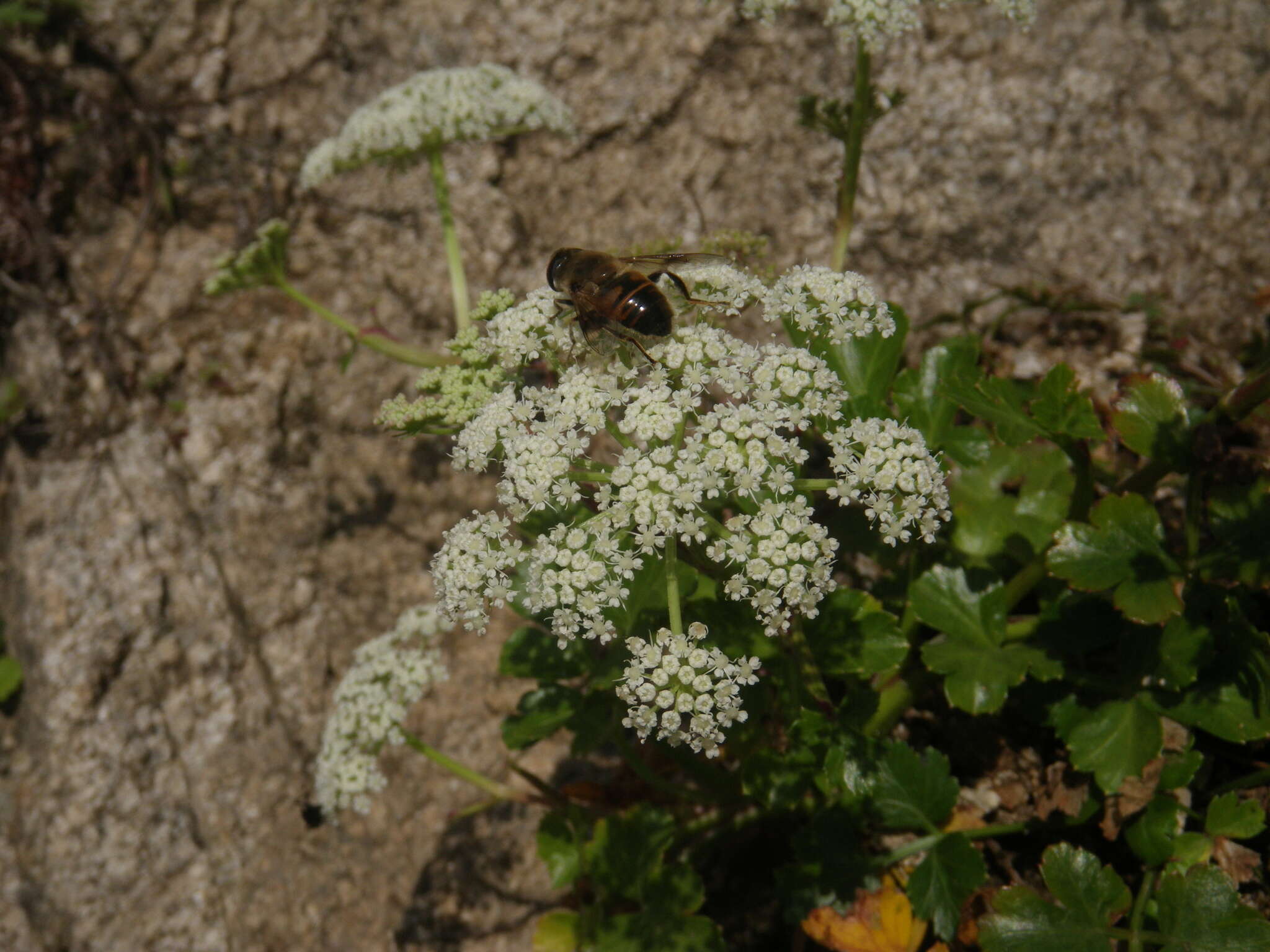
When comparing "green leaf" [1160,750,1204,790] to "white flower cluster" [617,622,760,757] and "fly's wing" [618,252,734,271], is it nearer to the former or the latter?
"white flower cluster" [617,622,760,757]

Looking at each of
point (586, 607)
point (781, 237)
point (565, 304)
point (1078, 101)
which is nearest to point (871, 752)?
point (586, 607)

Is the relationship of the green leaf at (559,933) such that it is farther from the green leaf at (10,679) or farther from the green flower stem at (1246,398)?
the green leaf at (10,679)

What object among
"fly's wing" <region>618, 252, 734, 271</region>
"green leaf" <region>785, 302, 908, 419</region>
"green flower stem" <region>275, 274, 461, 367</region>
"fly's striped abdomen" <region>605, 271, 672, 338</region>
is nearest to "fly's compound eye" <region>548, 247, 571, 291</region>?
"fly's wing" <region>618, 252, 734, 271</region>

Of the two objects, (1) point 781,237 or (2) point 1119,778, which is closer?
(2) point 1119,778

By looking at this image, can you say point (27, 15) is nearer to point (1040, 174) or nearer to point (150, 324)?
point (150, 324)

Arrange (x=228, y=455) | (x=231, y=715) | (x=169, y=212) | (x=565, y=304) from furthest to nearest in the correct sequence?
1. (x=169, y=212)
2. (x=228, y=455)
3. (x=231, y=715)
4. (x=565, y=304)

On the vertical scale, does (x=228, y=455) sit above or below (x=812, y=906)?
above

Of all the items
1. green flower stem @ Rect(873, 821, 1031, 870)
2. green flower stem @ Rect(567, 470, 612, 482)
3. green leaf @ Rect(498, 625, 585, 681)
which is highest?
green flower stem @ Rect(567, 470, 612, 482)
